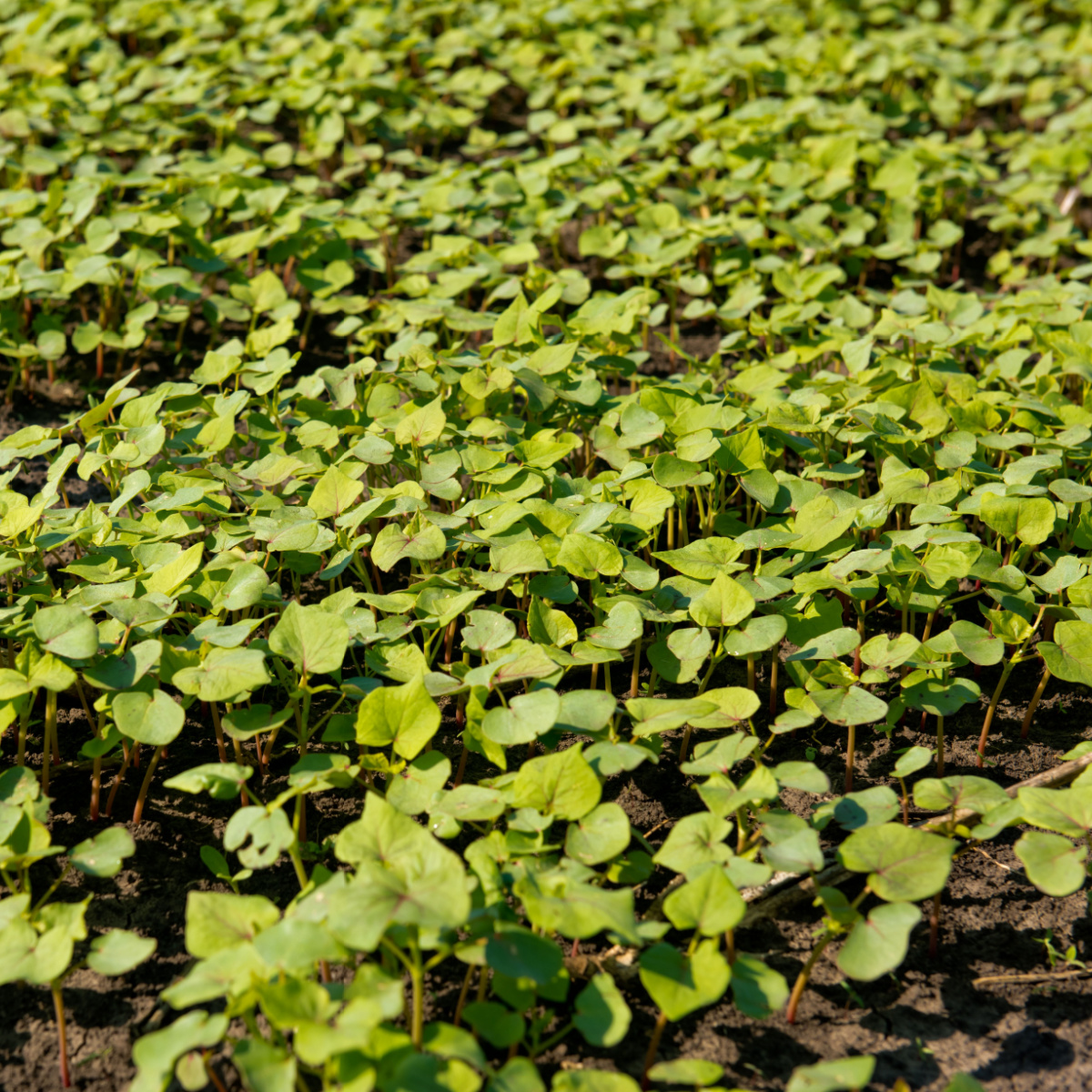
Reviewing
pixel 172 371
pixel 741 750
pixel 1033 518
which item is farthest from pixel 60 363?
pixel 1033 518

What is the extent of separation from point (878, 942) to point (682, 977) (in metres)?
0.23

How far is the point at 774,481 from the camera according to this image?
1790mm

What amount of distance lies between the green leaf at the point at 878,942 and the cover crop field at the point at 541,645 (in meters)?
0.01

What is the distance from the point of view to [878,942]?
1.11 metres

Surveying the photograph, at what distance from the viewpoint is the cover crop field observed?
3.70 ft

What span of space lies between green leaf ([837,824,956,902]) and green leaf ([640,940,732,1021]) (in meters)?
0.20

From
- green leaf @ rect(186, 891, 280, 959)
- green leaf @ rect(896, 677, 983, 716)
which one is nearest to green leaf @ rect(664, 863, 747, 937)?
green leaf @ rect(186, 891, 280, 959)

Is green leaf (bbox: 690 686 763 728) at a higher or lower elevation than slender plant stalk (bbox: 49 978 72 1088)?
higher

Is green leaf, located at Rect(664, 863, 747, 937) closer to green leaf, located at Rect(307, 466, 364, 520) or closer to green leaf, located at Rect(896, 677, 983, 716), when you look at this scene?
green leaf, located at Rect(896, 677, 983, 716)

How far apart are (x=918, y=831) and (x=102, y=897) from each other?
1097mm

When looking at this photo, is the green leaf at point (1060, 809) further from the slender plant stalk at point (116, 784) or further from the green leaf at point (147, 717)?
the slender plant stalk at point (116, 784)

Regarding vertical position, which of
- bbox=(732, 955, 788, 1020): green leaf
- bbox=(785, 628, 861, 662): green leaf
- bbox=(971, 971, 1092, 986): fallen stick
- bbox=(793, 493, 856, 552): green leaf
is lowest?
bbox=(971, 971, 1092, 986): fallen stick

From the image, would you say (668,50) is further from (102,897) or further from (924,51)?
(102,897)

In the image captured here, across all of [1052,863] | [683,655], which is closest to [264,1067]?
[683,655]
